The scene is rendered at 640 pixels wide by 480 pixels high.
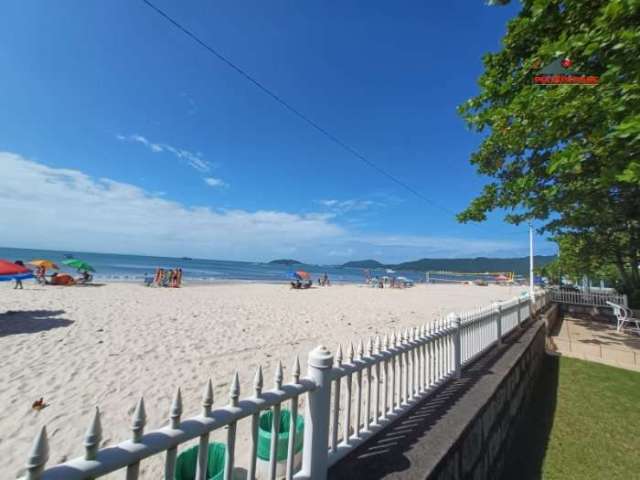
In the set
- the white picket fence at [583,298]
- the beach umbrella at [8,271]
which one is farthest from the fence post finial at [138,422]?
the white picket fence at [583,298]

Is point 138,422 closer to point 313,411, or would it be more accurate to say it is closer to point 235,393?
point 235,393

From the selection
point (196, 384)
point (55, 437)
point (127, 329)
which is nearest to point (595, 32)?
point (196, 384)

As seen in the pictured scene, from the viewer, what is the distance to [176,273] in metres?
21.8

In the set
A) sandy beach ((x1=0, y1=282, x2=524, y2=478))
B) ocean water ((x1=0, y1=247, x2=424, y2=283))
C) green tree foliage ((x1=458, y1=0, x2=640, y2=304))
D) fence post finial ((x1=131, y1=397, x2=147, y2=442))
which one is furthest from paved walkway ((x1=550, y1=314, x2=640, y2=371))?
ocean water ((x1=0, y1=247, x2=424, y2=283))

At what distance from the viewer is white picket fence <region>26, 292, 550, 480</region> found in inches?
42.2

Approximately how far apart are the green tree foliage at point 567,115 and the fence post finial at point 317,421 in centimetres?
338

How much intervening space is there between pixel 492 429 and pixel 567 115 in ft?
12.7

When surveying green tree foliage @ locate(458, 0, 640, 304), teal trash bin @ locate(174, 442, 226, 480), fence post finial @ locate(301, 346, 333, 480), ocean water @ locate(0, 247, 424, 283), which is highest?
green tree foliage @ locate(458, 0, 640, 304)

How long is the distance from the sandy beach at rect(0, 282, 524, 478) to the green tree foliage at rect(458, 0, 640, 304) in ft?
17.1

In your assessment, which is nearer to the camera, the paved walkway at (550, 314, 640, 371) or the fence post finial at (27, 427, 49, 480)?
the fence post finial at (27, 427, 49, 480)

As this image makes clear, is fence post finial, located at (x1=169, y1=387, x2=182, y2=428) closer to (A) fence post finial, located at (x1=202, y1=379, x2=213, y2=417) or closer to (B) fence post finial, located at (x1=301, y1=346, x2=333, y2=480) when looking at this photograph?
(A) fence post finial, located at (x1=202, y1=379, x2=213, y2=417)

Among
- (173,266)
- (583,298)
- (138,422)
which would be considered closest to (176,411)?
(138,422)

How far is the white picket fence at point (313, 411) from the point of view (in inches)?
42.2

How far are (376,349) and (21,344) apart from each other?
301 inches
